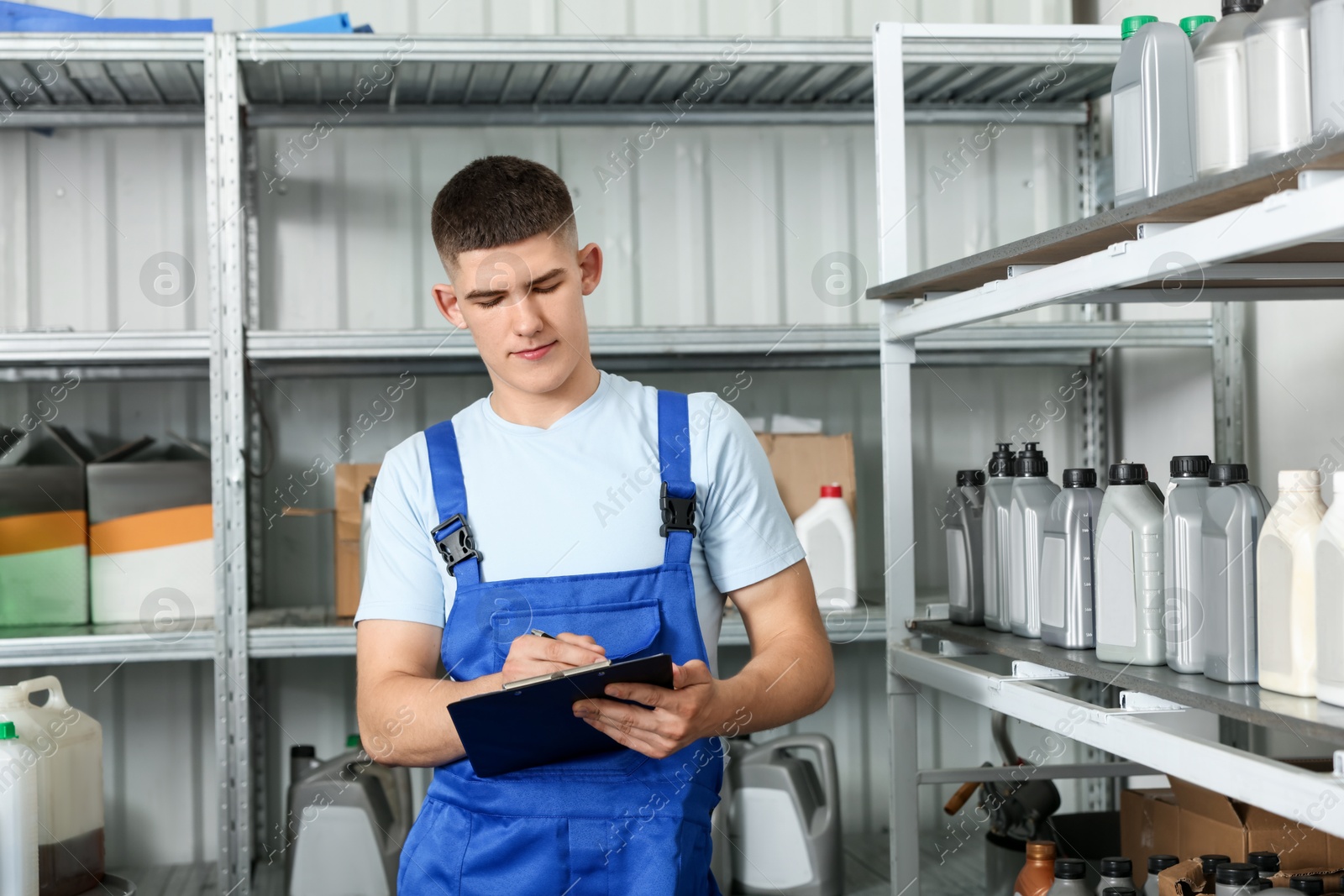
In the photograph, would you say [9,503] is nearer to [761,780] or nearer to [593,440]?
[593,440]

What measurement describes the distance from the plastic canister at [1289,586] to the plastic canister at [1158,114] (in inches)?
15.4

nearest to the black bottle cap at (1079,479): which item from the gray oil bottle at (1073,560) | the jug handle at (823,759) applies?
the gray oil bottle at (1073,560)

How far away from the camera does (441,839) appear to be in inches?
56.4

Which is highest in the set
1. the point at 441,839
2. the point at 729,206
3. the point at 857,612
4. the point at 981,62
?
the point at 981,62

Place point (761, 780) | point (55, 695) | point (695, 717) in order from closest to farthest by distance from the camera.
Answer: point (695, 717) < point (55, 695) < point (761, 780)

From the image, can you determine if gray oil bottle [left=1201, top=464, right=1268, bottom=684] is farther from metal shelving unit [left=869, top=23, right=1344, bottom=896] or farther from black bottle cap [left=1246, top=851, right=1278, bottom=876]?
black bottle cap [left=1246, top=851, right=1278, bottom=876]

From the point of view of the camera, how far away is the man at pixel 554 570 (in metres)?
1.40

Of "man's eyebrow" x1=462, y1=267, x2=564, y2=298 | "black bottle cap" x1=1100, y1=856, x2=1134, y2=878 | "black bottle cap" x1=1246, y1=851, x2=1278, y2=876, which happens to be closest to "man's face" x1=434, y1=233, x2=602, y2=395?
"man's eyebrow" x1=462, y1=267, x2=564, y2=298

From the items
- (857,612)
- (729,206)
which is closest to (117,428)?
(729,206)

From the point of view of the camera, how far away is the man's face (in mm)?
1455

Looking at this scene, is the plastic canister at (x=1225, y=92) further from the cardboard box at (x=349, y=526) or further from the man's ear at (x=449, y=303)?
the cardboard box at (x=349, y=526)

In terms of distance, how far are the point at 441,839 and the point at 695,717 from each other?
39 centimetres

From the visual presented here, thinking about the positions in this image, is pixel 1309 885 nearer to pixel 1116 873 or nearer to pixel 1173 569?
pixel 1116 873

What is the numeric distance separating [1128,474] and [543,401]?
77cm
